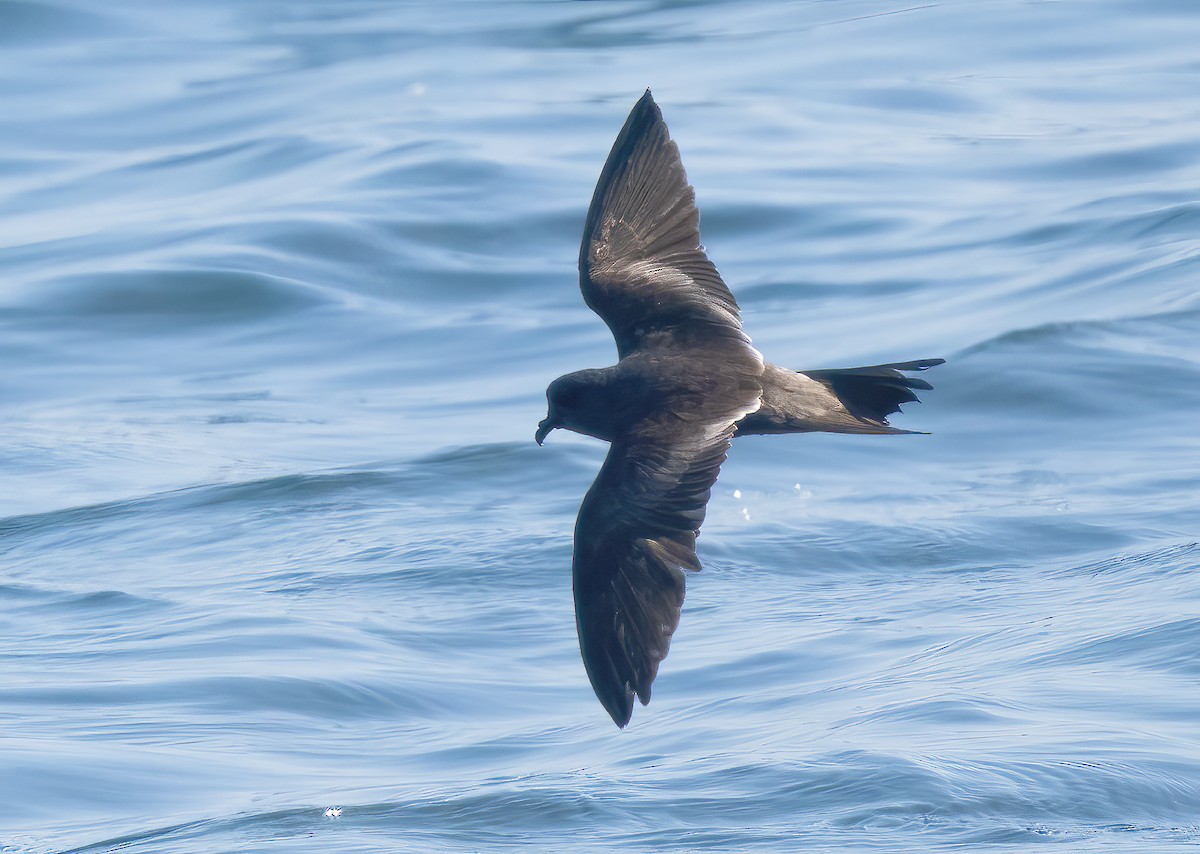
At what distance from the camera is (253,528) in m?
11.2

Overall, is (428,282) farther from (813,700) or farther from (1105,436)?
(813,700)

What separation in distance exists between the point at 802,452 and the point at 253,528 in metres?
3.50

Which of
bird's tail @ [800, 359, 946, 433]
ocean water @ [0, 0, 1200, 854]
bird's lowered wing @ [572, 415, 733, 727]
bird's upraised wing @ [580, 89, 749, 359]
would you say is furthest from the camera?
ocean water @ [0, 0, 1200, 854]

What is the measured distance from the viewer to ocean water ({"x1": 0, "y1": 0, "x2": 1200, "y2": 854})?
7527 millimetres

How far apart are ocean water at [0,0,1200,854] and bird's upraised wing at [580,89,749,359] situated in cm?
216

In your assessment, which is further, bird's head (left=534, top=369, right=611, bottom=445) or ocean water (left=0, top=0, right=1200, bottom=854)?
ocean water (left=0, top=0, right=1200, bottom=854)

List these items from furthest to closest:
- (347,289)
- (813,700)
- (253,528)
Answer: (347,289) → (253,528) → (813,700)

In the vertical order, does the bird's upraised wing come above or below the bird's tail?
above

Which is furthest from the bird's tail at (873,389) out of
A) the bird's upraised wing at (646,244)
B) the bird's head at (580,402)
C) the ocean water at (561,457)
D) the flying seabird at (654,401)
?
the ocean water at (561,457)

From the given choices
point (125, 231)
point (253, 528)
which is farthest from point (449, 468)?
point (125, 231)

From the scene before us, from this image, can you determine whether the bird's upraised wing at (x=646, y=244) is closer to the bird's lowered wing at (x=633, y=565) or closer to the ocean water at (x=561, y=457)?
the bird's lowered wing at (x=633, y=565)

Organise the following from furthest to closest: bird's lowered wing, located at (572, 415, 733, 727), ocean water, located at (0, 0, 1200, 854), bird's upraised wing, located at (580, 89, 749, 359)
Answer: ocean water, located at (0, 0, 1200, 854), bird's upraised wing, located at (580, 89, 749, 359), bird's lowered wing, located at (572, 415, 733, 727)

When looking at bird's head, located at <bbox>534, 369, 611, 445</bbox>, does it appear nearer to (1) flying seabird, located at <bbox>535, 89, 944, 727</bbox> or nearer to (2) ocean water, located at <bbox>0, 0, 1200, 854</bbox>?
(1) flying seabird, located at <bbox>535, 89, 944, 727</bbox>

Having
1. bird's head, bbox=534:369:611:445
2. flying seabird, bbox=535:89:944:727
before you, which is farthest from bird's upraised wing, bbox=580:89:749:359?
bird's head, bbox=534:369:611:445
